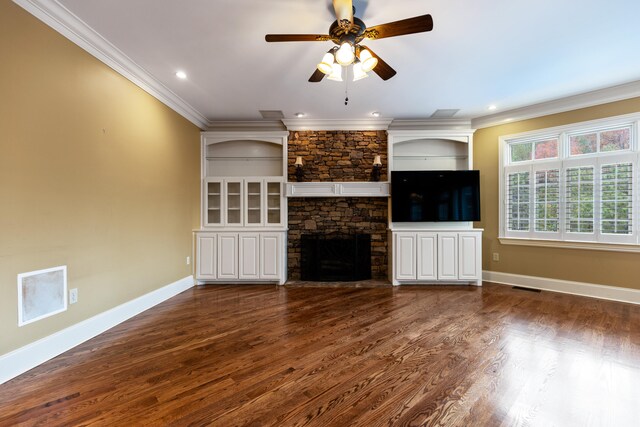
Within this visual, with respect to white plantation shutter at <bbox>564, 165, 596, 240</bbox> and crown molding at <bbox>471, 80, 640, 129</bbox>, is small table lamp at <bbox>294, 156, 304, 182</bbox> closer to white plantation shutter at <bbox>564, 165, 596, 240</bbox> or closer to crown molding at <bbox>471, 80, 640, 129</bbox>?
crown molding at <bbox>471, 80, 640, 129</bbox>

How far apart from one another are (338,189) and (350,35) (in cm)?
274

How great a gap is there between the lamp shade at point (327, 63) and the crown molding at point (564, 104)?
11.7 ft

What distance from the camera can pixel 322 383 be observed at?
188 cm

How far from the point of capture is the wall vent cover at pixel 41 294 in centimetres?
202

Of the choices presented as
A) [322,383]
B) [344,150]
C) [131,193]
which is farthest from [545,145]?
[131,193]

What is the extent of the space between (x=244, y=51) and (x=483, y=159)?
13.4ft

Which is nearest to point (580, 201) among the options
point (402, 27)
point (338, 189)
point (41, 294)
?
point (338, 189)

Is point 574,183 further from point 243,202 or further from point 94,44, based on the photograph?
point 94,44

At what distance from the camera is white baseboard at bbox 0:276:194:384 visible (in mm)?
1940

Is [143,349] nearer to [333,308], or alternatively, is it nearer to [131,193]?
[131,193]

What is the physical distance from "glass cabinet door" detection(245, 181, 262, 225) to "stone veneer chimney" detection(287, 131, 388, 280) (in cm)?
54

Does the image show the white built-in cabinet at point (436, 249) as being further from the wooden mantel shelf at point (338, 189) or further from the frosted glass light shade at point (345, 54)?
the frosted glass light shade at point (345, 54)

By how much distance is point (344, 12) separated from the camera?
197cm

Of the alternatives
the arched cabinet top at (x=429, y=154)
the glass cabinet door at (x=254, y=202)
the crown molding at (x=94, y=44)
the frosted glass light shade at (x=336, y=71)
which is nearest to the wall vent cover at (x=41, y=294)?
the crown molding at (x=94, y=44)
